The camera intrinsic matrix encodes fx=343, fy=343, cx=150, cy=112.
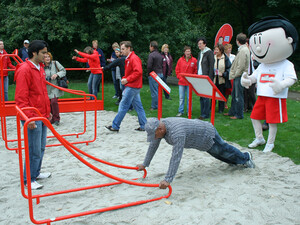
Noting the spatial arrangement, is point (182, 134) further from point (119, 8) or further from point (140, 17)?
point (140, 17)

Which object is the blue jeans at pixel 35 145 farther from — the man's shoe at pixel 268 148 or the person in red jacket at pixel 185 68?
the person in red jacket at pixel 185 68

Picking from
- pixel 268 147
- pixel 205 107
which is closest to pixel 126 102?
pixel 205 107

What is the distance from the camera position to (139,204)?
4.11m

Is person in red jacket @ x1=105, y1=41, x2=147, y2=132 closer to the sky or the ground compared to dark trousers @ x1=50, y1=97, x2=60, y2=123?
closer to the sky

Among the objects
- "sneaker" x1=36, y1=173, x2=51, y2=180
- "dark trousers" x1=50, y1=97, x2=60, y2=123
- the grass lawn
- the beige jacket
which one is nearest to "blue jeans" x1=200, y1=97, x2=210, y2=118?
the grass lawn

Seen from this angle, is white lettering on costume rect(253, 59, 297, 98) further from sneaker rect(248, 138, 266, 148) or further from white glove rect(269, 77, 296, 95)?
sneaker rect(248, 138, 266, 148)

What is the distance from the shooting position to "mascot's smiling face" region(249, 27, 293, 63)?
5.59m

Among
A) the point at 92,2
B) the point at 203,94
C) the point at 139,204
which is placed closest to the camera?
the point at 139,204

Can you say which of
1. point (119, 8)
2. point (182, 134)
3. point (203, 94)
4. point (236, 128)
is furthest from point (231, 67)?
point (119, 8)

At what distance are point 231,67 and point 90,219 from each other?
605 centimetres

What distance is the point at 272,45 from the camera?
5.61 metres

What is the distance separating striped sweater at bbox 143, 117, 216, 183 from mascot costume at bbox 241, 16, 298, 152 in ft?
5.76

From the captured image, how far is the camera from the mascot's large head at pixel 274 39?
18.3ft

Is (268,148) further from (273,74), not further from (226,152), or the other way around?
(226,152)
